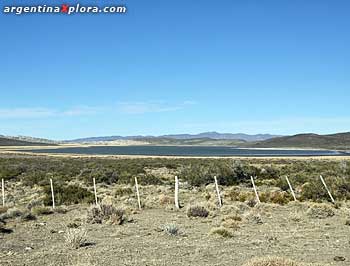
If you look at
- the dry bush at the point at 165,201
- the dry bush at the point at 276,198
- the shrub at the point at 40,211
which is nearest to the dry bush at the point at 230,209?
the dry bush at the point at 276,198

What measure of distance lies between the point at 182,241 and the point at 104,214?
470 cm

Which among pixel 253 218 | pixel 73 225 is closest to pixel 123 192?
pixel 73 225

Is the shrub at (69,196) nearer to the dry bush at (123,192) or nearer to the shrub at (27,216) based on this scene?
the dry bush at (123,192)

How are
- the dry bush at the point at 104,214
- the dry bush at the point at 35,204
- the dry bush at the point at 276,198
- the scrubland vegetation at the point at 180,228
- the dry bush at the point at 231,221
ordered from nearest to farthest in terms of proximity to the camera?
the scrubland vegetation at the point at 180,228 < the dry bush at the point at 231,221 < the dry bush at the point at 104,214 < the dry bush at the point at 35,204 < the dry bush at the point at 276,198

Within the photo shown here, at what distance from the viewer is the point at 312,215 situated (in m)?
19.1

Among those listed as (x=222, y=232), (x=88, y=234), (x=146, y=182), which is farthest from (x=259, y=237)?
(x=146, y=182)

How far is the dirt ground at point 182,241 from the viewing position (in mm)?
11453

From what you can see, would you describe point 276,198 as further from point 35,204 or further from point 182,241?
point 35,204

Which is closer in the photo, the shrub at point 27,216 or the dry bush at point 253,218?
the dry bush at point 253,218

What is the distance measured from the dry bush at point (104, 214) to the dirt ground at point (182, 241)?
0.38 metres

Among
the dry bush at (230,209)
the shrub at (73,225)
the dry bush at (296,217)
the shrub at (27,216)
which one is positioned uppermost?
the shrub at (27,216)

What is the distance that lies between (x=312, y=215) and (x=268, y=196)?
19.8 feet

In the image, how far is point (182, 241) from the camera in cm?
1394

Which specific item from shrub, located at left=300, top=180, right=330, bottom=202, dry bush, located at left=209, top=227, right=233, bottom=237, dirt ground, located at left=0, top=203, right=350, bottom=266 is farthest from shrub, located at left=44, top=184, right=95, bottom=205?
shrub, located at left=300, top=180, right=330, bottom=202
